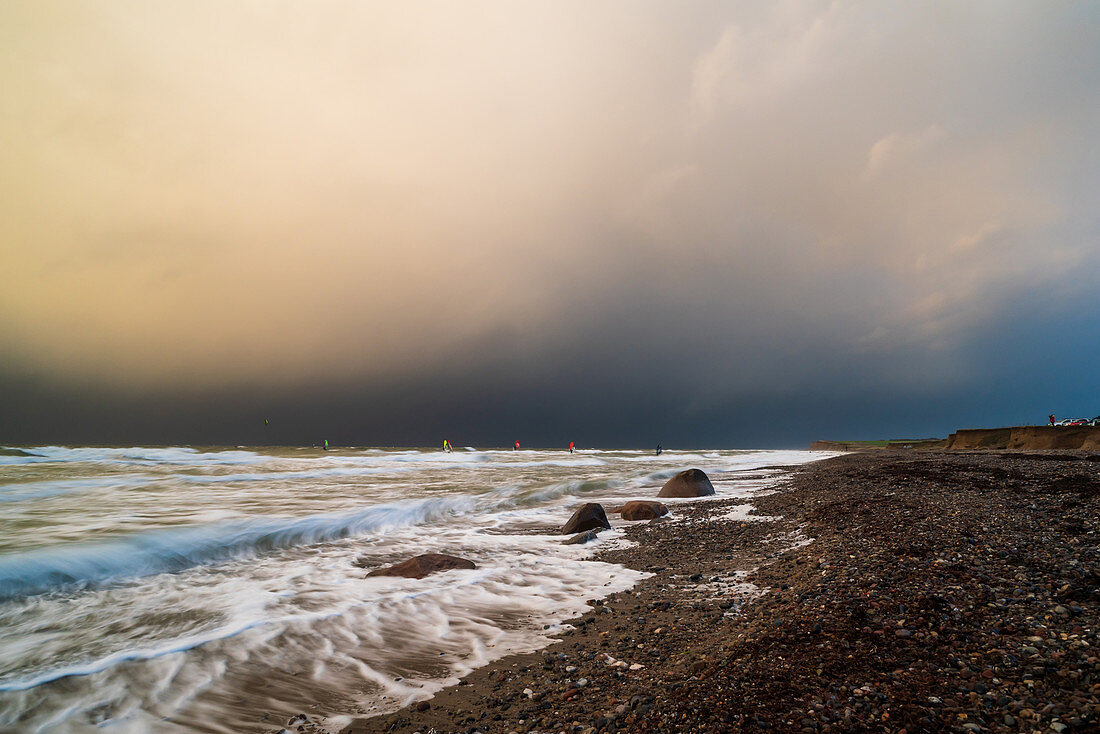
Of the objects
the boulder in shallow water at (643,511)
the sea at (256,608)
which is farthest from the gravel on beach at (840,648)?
the boulder in shallow water at (643,511)

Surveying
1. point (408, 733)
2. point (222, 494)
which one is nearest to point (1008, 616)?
point (408, 733)

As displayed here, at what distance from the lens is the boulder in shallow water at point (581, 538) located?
924 centimetres

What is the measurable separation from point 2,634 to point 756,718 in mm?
7887

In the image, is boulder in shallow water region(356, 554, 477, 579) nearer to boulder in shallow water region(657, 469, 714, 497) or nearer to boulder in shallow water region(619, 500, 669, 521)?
boulder in shallow water region(619, 500, 669, 521)

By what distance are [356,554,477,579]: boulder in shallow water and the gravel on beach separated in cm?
276

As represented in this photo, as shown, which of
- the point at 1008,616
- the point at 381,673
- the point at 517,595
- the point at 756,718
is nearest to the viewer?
the point at 756,718

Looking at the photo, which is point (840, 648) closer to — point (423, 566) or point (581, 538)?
point (423, 566)

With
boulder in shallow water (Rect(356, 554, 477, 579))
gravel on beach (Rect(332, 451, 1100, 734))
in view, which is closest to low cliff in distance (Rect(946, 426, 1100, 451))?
gravel on beach (Rect(332, 451, 1100, 734))

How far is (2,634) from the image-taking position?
17.9ft

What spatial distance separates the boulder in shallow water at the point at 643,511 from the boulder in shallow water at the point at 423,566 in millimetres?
5051

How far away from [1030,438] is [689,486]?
33.7m

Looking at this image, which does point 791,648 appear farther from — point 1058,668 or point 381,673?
point 381,673

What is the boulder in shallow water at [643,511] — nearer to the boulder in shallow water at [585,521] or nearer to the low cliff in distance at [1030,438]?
the boulder in shallow water at [585,521]

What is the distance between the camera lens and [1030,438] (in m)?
33.3
